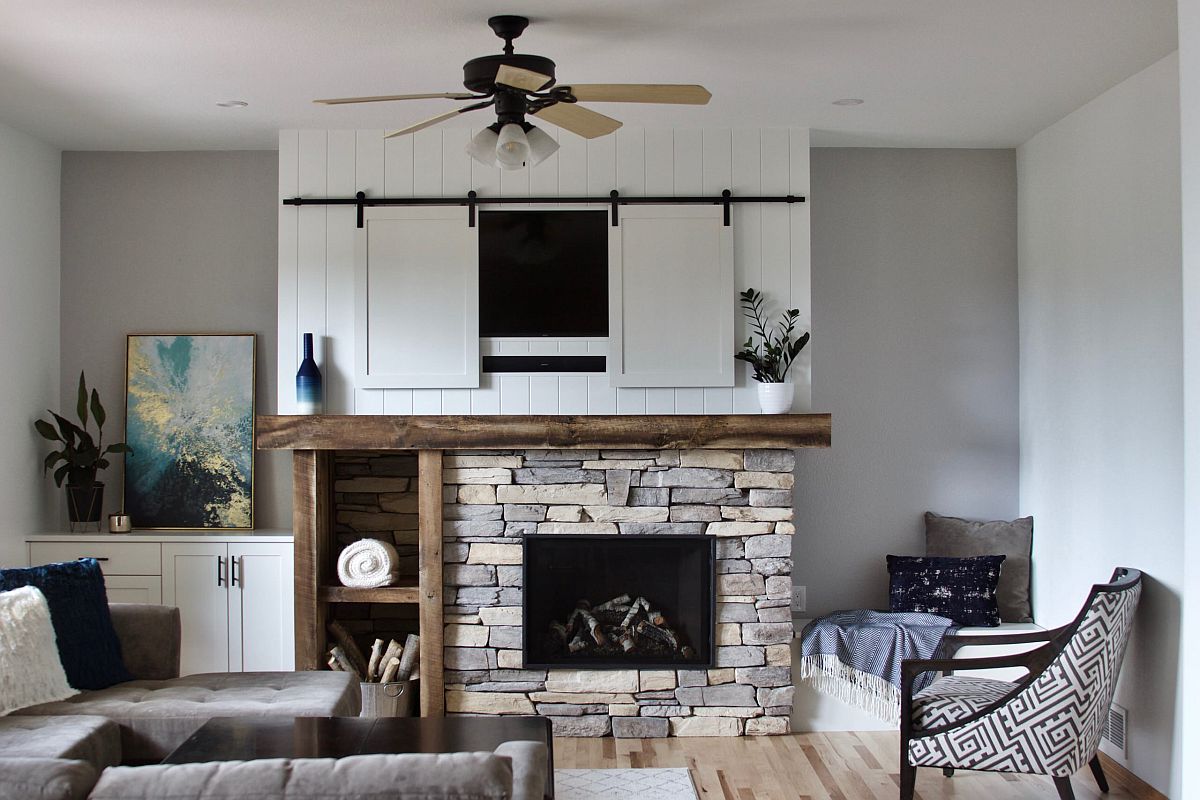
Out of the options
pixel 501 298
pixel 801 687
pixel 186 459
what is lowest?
pixel 801 687

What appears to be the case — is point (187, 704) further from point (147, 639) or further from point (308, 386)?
point (308, 386)

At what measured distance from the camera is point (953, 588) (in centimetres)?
459

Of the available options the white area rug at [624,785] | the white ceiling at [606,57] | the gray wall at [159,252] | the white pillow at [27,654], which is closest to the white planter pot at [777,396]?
the white ceiling at [606,57]

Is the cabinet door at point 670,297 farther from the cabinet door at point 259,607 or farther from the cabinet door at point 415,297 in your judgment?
the cabinet door at point 259,607

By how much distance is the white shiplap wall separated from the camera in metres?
4.57

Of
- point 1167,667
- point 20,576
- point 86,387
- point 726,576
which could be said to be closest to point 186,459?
point 86,387

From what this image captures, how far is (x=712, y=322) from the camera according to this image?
4.54 m

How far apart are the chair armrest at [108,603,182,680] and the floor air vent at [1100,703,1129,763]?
11.3 feet

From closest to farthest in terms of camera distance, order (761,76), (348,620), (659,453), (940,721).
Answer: (940,721), (761,76), (659,453), (348,620)

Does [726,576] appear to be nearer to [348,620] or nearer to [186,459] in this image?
[348,620]

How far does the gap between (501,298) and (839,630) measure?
79.5 inches

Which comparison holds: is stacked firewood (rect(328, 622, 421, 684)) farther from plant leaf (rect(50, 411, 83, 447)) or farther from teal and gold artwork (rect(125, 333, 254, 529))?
plant leaf (rect(50, 411, 83, 447))

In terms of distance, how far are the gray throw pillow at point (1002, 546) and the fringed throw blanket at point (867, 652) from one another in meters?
0.43

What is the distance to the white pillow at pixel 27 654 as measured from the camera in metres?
3.30
